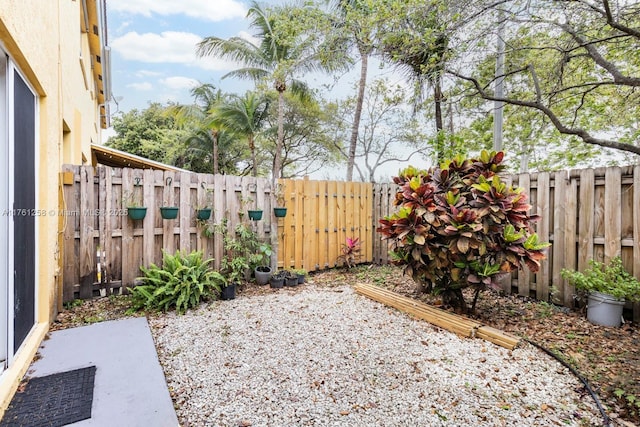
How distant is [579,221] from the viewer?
3.71 m

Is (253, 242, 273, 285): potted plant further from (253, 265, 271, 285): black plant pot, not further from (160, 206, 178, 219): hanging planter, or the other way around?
(160, 206, 178, 219): hanging planter

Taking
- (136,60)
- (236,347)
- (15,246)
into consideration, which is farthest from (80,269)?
(136,60)

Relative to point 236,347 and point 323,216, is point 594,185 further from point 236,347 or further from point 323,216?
point 236,347

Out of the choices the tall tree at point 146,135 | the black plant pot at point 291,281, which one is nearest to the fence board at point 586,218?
the black plant pot at point 291,281

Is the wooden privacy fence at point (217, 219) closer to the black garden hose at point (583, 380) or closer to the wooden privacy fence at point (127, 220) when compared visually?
the wooden privacy fence at point (127, 220)

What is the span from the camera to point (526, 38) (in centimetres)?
498

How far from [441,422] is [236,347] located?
1.78 meters

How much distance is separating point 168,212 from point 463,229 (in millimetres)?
3666

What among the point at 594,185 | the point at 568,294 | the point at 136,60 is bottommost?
the point at 568,294

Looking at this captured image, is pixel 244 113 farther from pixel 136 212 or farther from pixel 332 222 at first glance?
pixel 136 212

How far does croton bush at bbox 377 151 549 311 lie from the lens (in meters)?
3.11

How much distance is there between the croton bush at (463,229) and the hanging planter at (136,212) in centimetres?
308

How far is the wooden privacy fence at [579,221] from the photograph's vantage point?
11.0 ft

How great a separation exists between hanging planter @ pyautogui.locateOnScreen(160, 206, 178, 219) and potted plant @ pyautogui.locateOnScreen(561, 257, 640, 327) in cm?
495
